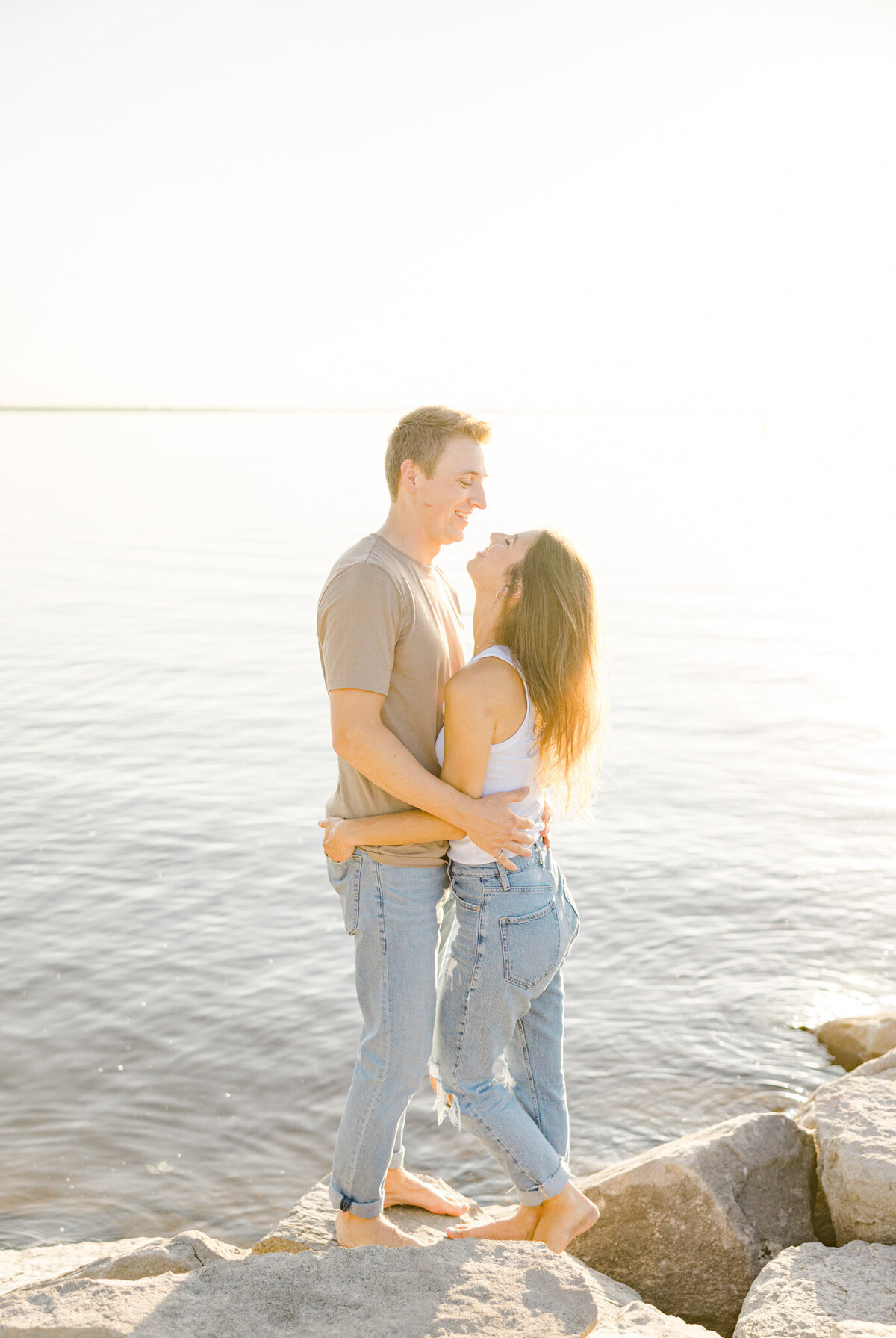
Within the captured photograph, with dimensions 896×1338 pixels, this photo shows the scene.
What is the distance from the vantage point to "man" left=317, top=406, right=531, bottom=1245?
3.23 metres

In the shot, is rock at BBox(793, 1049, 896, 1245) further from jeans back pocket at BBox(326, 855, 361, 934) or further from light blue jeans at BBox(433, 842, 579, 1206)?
jeans back pocket at BBox(326, 855, 361, 934)

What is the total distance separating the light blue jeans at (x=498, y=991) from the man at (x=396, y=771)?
8 centimetres

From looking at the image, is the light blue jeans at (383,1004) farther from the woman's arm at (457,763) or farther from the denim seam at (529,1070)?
the denim seam at (529,1070)

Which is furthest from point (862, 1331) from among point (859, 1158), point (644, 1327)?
point (859, 1158)

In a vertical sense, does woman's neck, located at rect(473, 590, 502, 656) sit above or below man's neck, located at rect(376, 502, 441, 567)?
below

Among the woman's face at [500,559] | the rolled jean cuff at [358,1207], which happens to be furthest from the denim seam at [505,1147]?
the woman's face at [500,559]

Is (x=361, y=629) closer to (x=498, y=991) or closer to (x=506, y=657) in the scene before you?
(x=506, y=657)

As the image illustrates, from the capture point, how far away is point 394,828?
3.28 metres

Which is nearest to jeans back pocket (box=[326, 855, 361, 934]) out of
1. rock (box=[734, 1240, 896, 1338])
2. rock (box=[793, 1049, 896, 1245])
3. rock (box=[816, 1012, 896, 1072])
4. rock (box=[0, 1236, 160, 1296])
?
rock (box=[0, 1236, 160, 1296])

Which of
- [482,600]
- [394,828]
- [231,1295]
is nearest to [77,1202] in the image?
[231,1295]

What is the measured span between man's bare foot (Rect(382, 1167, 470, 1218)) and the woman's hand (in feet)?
3.67

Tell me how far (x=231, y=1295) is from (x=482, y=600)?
1.93 meters

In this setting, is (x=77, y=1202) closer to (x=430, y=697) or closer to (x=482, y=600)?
(x=430, y=697)

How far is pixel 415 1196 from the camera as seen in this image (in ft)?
12.4
